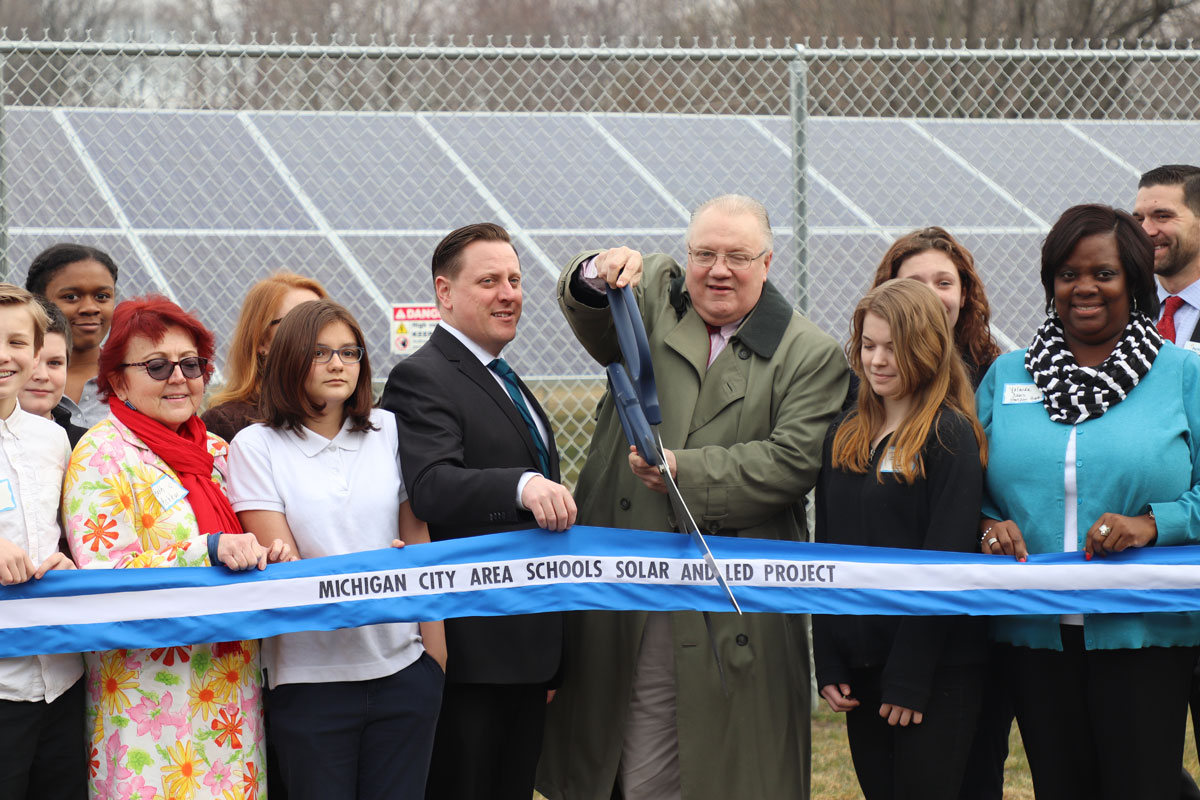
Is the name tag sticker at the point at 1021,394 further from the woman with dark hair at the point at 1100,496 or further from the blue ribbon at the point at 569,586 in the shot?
the blue ribbon at the point at 569,586

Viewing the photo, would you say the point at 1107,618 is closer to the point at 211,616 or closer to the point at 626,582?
the point at 626,582

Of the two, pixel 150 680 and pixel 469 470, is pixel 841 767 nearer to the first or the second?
pixel 469 470

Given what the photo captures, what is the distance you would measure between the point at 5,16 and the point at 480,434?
20677 mm

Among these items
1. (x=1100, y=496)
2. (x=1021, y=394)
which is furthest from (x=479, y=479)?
(x=1100, y=496)

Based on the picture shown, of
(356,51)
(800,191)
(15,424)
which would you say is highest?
(356,51)

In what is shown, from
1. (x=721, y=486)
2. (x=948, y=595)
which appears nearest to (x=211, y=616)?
(x=721, y=486)

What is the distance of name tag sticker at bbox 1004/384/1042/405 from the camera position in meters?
3.51

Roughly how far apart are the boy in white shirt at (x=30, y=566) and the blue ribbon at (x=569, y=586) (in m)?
0.10

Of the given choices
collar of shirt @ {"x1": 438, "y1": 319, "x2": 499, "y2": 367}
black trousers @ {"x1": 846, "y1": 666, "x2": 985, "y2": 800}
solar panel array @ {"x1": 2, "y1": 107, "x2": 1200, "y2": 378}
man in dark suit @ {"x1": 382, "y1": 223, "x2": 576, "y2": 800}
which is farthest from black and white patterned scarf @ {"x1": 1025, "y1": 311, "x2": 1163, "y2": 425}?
solar panel array @ {"x1": 2, "y1": 107, "x2": 1200, "y2": 378}

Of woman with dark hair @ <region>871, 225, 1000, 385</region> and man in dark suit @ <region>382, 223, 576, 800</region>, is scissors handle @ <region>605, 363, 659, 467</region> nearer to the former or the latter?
man in dark suit @ <region>382, 223, 576, 800</region>

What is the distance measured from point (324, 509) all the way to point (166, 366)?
0.55 m

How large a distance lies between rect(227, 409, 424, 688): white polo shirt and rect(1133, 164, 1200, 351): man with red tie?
2750mm

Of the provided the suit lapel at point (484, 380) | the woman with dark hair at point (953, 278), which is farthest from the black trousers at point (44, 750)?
the woman with dark hair at point (953, 278)

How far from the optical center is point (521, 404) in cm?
379
